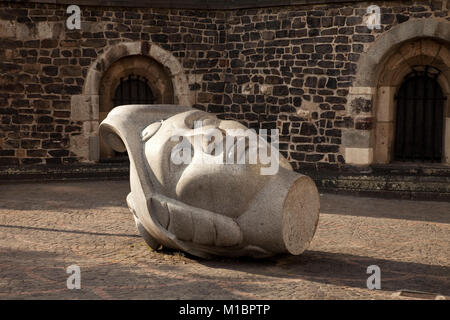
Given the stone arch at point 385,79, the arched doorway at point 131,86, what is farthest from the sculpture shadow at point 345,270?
the arched doorway at point 131,86

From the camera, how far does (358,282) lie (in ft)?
18.4

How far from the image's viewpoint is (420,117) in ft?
40.0

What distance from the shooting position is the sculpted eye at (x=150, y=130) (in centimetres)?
642

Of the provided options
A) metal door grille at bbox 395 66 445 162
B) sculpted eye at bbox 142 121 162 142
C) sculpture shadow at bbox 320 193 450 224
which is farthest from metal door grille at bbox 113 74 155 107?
sculpted eye at bbox 142 121 162 142

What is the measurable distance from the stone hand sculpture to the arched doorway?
719 cm

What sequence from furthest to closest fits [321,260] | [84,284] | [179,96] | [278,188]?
[179,96]
[321,260]
[278,188]
[84,284]

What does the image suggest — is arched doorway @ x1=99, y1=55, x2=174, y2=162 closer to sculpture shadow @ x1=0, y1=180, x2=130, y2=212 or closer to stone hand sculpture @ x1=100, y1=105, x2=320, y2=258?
sculpture shadow @ x1=0, y1=180, x2=130, y2=212

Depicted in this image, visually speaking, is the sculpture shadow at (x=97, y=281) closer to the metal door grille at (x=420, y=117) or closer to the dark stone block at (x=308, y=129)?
the dark stone block at (x=308, y=129)

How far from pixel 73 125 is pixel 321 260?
7.93 m

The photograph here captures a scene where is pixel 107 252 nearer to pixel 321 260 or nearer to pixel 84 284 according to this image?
pixel 84 284

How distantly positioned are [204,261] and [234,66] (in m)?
7.85

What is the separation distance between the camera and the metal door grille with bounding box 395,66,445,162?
12047mm

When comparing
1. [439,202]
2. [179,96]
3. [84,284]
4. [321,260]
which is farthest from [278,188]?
[179,96]

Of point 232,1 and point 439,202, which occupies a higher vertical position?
A: point 232,1
